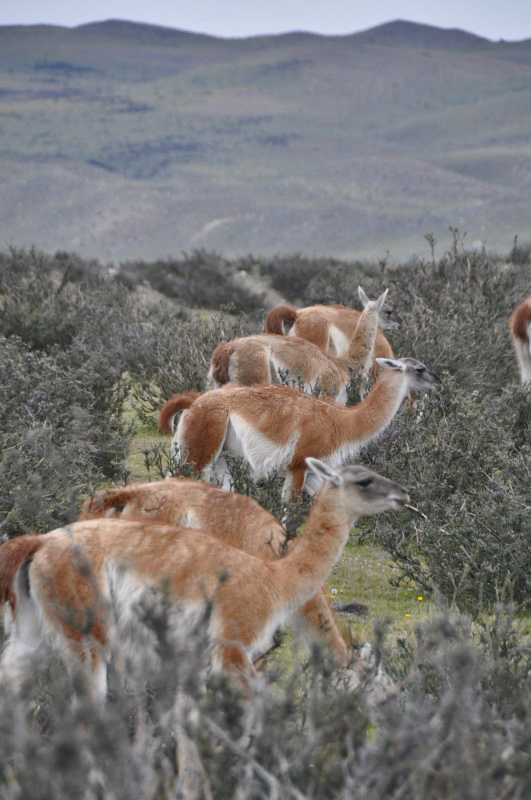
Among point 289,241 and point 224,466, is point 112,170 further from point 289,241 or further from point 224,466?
point 224,466

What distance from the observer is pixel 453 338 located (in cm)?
1140

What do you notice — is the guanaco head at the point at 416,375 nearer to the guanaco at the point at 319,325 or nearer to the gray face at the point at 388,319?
the gray face at the point at 388,319

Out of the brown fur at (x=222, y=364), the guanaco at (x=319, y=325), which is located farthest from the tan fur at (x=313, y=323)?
the brown fur at (x=222, y=364)

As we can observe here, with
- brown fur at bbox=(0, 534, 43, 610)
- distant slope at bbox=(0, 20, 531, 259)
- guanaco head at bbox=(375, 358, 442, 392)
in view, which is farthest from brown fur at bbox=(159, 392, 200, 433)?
distant slope at bbox=(0, 20, 531, 259)

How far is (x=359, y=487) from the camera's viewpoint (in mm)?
4691

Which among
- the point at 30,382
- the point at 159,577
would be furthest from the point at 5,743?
the point at 30,382

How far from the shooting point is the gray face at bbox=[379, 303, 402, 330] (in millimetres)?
11078

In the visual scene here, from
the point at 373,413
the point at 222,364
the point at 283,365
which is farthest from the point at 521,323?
the point at 373,413

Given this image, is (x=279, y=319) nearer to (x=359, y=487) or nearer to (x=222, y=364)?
(x=222, y=364)

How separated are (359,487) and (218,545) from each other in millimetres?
668

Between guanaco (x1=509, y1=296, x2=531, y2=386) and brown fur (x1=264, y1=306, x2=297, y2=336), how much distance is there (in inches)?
78.3

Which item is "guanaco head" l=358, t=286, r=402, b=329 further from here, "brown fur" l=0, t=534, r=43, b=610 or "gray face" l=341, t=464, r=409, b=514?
"brown fur" l=0, t=534, r=43, b=610

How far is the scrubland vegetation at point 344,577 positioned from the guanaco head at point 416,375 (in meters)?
0.30

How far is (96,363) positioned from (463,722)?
281 inches
